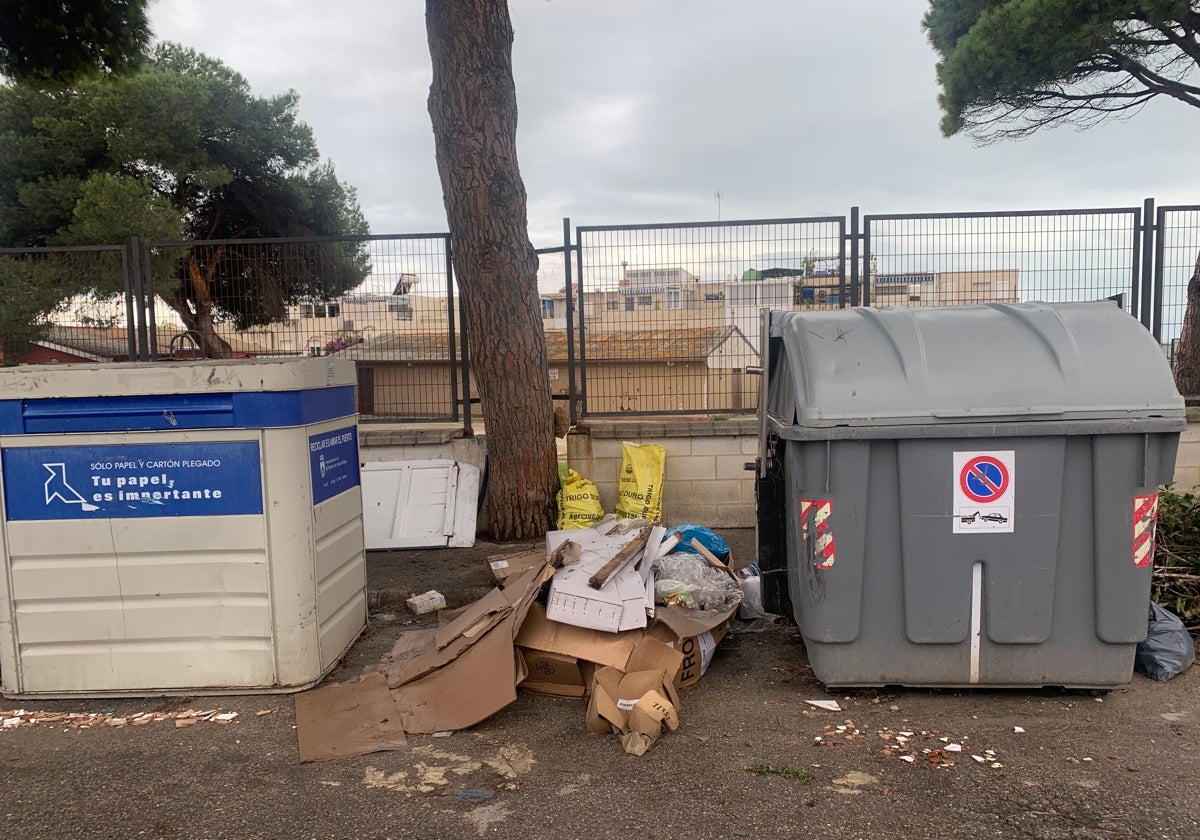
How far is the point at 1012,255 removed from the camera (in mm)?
6469

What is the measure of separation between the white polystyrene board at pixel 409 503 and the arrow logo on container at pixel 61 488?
286cm

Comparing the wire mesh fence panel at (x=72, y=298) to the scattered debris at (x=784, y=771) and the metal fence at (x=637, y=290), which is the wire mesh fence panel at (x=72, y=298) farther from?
the scattered debris at (x=784, y=771)

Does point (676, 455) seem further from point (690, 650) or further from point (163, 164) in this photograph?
point (163, 164)

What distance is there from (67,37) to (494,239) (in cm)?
524

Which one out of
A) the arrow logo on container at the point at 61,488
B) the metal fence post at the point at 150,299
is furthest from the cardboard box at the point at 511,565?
the metal fence post at the point at 150,299

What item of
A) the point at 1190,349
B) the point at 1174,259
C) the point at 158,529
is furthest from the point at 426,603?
→ the point at 1190,349

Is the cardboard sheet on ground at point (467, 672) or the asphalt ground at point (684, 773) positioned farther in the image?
the cardboard sheet on ground at point (467, 672)

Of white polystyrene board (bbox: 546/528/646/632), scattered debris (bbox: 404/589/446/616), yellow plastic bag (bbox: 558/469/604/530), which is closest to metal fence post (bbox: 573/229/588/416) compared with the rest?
yellow plastic bag (bbox: 558/469/604/530)

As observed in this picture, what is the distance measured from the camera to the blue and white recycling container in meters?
3.40

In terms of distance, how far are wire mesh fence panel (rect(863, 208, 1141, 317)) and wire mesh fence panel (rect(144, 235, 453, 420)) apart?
3.78 m

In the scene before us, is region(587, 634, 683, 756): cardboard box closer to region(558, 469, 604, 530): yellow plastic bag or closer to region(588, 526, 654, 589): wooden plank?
region(588, 526, 654, 589): wooden plank

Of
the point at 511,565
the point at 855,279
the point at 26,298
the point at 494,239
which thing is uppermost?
the point at 494,239

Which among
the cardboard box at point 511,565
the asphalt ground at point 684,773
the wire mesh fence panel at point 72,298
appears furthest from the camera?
the wire mesh fence panel at point 72,298

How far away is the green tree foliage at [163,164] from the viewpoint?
17.6 meters
